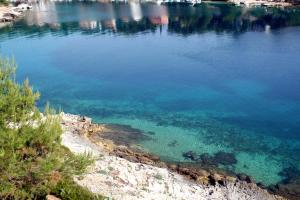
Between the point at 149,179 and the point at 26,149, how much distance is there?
14.8m

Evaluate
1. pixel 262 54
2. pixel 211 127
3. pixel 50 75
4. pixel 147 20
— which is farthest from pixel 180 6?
pixel 211 127

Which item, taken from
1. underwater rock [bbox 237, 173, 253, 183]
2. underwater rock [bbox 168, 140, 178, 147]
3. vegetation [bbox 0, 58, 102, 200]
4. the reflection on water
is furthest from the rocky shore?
the reflection on water

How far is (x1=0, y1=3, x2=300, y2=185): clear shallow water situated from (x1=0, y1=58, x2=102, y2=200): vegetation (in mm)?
20867

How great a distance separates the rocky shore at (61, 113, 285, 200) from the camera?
37.8 metres

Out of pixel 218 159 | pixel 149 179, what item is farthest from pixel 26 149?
pixel 218 159

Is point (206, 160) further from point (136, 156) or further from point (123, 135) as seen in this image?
point (123, 135)

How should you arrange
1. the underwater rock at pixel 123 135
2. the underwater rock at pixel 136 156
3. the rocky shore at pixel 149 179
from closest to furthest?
the rocky shore at pixel 149 179
the underwater rock at pixel 136 156
the underwater rock at pixel 123 135

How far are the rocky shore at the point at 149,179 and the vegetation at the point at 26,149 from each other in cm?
537

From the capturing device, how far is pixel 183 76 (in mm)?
80250

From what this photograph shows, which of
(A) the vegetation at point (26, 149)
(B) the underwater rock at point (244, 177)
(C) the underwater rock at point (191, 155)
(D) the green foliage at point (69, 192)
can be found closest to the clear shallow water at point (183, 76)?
(C) the underwater rock at point (191, 155)

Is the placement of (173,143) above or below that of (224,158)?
above

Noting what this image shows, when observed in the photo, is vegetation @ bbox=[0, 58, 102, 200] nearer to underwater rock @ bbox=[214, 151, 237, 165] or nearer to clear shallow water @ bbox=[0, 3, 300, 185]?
clear shallow water @ bbox=[0, 3, 300, 185]

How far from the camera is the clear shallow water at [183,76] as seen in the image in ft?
175

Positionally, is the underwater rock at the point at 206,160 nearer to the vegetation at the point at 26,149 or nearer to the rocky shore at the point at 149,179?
the rocky shore at the point at 149,179
